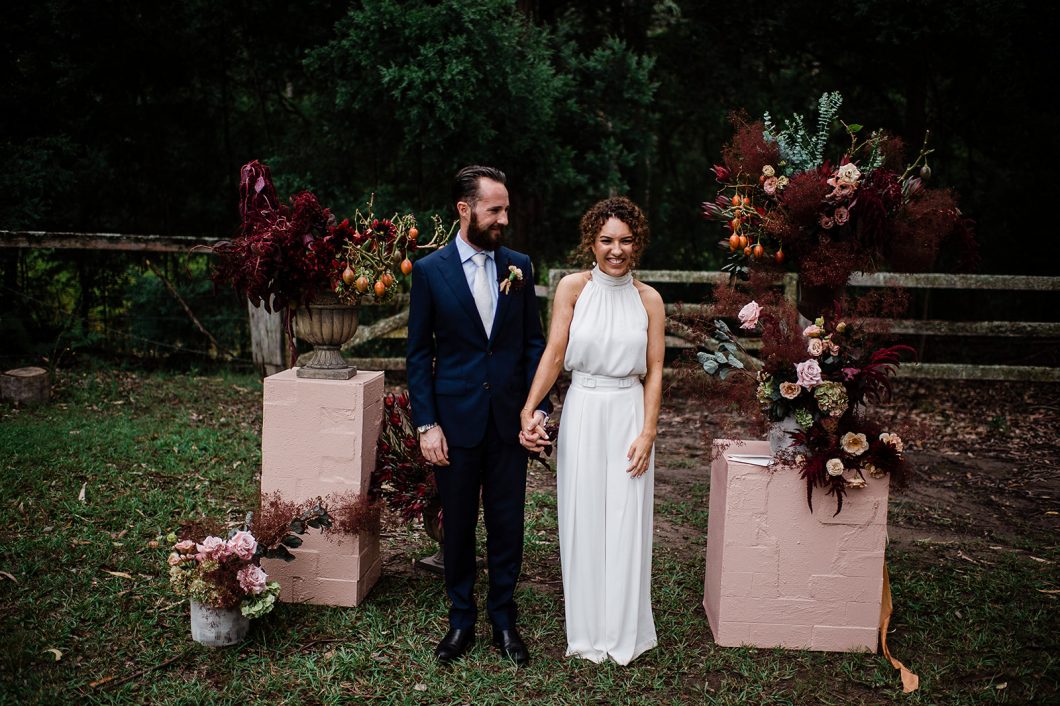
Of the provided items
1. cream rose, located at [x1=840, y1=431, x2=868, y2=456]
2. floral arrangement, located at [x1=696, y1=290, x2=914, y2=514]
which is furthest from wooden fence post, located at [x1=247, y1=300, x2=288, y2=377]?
cream rose, located at [x1=840, y1=431, x2=868, y2=456]

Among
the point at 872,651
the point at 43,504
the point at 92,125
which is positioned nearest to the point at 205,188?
the point at 92,125

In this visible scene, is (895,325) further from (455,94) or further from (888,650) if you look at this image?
(455,94)

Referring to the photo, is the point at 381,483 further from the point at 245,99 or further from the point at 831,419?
the point at 245,99

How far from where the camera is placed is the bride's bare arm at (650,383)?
364 cm

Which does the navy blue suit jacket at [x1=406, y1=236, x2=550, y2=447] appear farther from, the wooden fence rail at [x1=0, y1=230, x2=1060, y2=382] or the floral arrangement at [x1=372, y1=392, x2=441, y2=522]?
the wooden fence rail at [x1=0, y1=230, x2=1060, y2=382]

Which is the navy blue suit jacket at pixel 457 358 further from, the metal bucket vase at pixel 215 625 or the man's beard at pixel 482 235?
the metal bucket vase at pixel 215 625

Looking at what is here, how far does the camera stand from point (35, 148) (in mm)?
9141

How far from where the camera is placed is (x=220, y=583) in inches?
145

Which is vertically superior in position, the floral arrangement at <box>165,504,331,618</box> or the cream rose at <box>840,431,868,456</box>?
the cream rose at <box>840,431,868,456</box>

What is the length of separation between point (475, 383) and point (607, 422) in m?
0.62

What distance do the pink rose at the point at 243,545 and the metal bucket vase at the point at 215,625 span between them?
248 mm

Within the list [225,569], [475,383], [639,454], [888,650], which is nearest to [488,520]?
[475,383]

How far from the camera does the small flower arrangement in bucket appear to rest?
3676mm

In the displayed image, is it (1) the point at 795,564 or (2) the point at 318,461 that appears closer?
(1) the point at 795,564
